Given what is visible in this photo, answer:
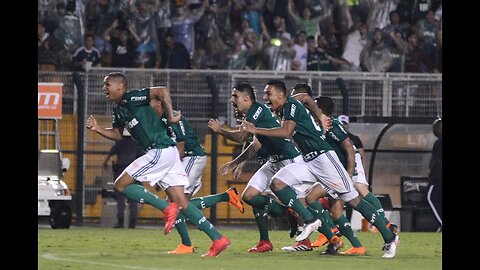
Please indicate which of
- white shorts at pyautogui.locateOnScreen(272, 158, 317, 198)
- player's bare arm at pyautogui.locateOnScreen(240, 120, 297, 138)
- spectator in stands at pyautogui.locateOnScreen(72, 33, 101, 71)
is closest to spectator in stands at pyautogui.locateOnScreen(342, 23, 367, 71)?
spectator in stands at pyautogui.locateOnScreen(72, 33, 101, 71)

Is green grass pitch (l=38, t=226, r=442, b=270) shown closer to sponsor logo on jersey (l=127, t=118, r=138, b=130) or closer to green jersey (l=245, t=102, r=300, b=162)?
A: green jersey (l=245, t=102, r=300, b=162)

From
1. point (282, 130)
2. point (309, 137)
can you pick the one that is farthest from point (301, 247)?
point (282, 130)

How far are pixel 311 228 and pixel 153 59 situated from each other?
11.2m

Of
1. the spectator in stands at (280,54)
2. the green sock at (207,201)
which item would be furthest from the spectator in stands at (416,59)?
the green sock at (207,201)

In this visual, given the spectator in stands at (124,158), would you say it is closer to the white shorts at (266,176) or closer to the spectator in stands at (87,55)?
the spectator in stands at (87,55)

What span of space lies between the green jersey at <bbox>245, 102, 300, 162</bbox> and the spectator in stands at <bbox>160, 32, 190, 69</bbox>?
9468 mm

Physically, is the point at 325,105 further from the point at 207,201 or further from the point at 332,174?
the point at 207,201

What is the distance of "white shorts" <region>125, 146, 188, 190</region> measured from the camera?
15.2 metres

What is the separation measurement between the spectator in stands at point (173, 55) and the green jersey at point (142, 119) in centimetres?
1063

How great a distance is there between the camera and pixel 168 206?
14977 mm

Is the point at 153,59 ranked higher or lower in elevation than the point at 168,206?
higher

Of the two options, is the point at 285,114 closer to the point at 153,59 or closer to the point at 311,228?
the point at 311,228

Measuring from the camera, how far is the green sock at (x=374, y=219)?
1568 cm
